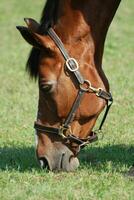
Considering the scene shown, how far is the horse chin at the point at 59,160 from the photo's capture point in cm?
485

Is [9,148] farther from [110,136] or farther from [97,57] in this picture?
[97,57]

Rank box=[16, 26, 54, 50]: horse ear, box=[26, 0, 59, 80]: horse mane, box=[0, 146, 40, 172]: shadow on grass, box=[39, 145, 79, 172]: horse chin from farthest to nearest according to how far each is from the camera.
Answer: box=[0, 146, 40, 172]: shadow on grass, box=[39, 145, 79, 172]: horse chin, box=[26, 0, 59, 80]: horse mane, box=[16, 26, 54, 50]: horse ear

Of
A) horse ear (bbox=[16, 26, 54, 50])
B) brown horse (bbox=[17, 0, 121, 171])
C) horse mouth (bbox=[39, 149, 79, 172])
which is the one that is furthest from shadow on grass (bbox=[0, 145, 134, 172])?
horse ear (bbox=[16, 26, 54, 50])

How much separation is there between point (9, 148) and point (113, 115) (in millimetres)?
1672

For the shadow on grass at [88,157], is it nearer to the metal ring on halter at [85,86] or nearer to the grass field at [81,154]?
the grass field at [81,154]

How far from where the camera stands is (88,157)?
575cm

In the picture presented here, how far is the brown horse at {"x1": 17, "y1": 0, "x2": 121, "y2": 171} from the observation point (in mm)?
4758

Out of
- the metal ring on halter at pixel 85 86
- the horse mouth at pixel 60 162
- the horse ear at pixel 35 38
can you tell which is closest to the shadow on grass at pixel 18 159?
the horse mouth at pixel 60 162

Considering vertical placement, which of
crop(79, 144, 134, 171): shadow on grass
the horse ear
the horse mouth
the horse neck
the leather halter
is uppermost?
the horse neck

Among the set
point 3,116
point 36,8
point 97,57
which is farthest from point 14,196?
point 36,8

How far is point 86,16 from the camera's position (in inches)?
189

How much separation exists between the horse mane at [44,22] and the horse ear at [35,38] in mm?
85

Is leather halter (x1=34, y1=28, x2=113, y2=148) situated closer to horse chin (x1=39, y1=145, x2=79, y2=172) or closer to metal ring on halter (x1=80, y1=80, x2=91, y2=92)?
metal ring on halter (x1=80, y1=80, x2=91, y2=92)

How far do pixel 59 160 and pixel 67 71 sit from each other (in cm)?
66
